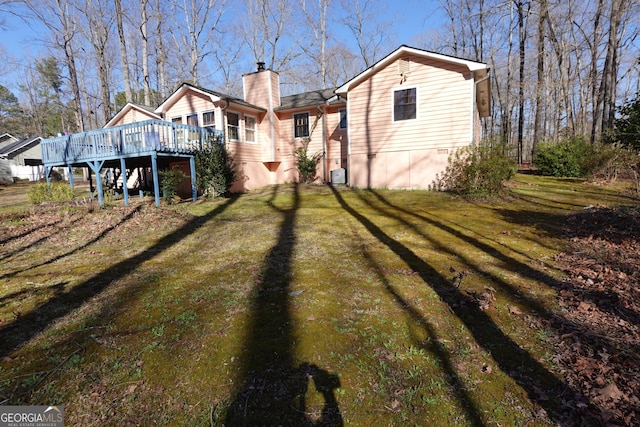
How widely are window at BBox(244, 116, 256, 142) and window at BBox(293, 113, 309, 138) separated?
2156 millimetres

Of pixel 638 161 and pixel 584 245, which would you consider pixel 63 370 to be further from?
pixel 638 161

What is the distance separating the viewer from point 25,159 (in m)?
33.7

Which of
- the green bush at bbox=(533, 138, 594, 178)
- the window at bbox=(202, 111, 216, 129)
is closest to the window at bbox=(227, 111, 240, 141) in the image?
the window at bbox=(202, 111, 216, 129)

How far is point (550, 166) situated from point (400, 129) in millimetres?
10674

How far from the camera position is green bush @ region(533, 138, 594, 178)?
16250mm

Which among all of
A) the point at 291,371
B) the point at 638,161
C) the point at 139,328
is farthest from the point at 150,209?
the point at 638,161

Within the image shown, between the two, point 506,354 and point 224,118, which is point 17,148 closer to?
point 224,118

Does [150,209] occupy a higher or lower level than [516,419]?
higher

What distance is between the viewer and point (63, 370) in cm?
268

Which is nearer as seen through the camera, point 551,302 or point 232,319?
point 232,319

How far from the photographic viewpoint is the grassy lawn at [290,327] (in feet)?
7.50

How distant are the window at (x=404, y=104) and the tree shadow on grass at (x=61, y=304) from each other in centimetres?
1018

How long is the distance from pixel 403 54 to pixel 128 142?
37.0ft

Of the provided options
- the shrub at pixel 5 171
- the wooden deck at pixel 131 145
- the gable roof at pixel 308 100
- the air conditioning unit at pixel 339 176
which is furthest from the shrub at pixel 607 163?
the shrub at pixel 5 171
